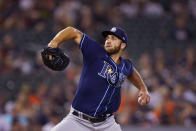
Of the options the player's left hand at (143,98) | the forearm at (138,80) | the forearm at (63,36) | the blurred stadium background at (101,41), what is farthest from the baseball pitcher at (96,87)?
the blurred stadium background at (101,41)

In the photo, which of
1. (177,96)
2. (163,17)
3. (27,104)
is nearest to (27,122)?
(27,104)

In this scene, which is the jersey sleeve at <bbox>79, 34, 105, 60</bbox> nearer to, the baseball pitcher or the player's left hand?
the baseball pitcher

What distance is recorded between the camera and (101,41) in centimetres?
1107

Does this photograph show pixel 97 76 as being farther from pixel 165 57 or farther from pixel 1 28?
pixel 1 28

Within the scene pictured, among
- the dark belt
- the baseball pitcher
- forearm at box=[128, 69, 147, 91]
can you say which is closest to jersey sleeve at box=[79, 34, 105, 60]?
the baseball pitcher

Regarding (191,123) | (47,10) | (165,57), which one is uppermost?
(47,10)

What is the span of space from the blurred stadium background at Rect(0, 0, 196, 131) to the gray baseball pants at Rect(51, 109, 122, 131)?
10.8ft

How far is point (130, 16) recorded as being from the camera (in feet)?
40.0

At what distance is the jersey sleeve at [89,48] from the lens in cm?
529

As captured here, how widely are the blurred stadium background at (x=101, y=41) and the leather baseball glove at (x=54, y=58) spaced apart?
12.7ft

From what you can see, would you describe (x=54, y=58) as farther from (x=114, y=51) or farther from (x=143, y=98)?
(x=143, y=98)

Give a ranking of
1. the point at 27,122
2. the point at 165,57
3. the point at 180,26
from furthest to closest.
→ 1. the point at 180,26
2. the point at 165,57
3. the point at 27,122

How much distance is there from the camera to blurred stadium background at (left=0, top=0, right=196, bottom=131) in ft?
30.3

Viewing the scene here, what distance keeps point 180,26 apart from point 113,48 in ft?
21.6
